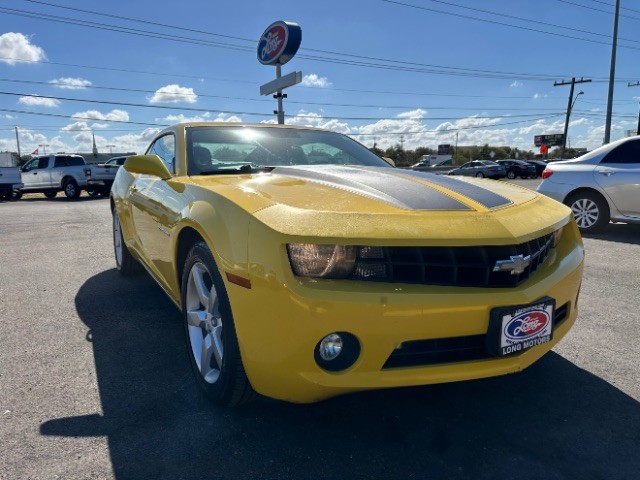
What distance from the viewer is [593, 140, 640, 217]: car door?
21.0 feet

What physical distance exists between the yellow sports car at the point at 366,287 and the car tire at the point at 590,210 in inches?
208

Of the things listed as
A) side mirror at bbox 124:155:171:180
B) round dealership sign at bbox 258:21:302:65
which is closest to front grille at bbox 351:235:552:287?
side mirror at bbox 124:155:171:180

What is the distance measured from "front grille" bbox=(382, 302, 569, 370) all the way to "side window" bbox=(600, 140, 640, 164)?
6.18m

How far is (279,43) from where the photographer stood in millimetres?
18547

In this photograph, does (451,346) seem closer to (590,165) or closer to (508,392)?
(508,392)

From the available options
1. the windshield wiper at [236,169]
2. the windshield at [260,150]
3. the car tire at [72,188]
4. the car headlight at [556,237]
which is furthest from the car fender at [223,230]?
the car tire at [72,188]

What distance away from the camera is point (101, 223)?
30.3 feet

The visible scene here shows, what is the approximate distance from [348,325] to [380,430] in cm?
65

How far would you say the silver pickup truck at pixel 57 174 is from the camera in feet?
57.5

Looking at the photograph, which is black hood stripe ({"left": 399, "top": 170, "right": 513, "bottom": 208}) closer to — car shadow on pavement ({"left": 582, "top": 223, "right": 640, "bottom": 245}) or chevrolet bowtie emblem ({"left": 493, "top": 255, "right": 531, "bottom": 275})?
chevrolet bowtie emblem ({"left": 493, "top": 255, "right": 531, "bottom": 275})

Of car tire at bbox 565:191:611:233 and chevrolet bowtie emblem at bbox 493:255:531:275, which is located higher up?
chevrolet bowtie emblem at bbox 493:255:531:275

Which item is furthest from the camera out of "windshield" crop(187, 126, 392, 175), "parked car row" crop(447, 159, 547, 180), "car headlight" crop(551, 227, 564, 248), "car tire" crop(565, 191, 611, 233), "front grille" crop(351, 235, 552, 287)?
"parked car row" crop(447, 159, 547, 180)

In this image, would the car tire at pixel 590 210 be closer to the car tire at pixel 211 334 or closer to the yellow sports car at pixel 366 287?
the yellow sports car at pixel 366 287

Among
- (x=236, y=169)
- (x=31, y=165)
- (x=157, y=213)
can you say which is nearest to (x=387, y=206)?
(x=236, y=169)
